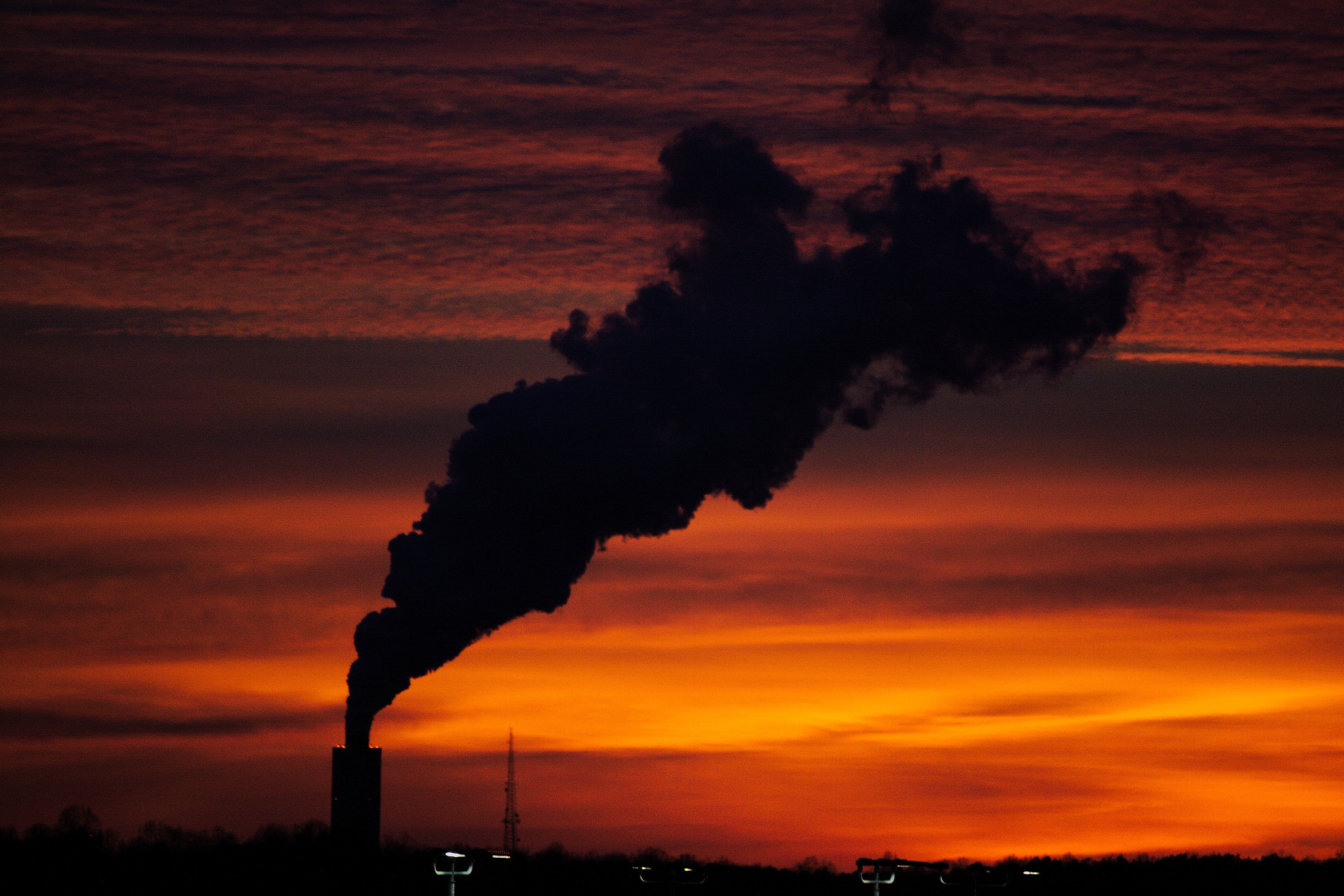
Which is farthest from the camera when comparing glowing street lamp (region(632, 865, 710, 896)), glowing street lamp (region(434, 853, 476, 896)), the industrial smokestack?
the industrial smokestack

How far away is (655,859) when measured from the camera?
104438 millimetres

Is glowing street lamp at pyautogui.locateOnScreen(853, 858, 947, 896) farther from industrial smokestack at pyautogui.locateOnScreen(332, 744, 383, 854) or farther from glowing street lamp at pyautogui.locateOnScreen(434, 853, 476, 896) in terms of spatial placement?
industrial smokestack at pyautogui.locateOnScreen(332, 744, 383, 854)

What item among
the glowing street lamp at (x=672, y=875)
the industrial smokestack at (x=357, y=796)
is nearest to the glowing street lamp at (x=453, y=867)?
the glowing street lamp at (x=672, y=875)

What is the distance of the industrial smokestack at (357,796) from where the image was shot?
3027 inches

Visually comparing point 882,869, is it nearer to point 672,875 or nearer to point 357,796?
point 672,875

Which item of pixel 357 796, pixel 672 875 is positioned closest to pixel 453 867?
pixel 672 875

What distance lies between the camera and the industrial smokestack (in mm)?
76875

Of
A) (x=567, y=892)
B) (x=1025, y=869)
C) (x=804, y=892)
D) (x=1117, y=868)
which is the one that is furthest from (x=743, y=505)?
(x=1117, y=868)

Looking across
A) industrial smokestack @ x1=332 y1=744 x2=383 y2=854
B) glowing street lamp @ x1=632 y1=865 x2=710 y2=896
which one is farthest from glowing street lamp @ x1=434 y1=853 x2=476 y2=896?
industrial smokestack @ x1=332 y1=744 x2=383 y2=854

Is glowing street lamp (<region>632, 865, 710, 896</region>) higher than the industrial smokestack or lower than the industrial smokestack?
lower

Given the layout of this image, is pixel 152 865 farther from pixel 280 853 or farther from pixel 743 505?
pixel 743 505

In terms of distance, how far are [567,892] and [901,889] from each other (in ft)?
58.8

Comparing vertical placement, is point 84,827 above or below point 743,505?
below

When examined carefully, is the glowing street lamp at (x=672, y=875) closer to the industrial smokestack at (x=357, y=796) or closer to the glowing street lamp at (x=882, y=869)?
the glowing street lamp at (x=882, y=869)
